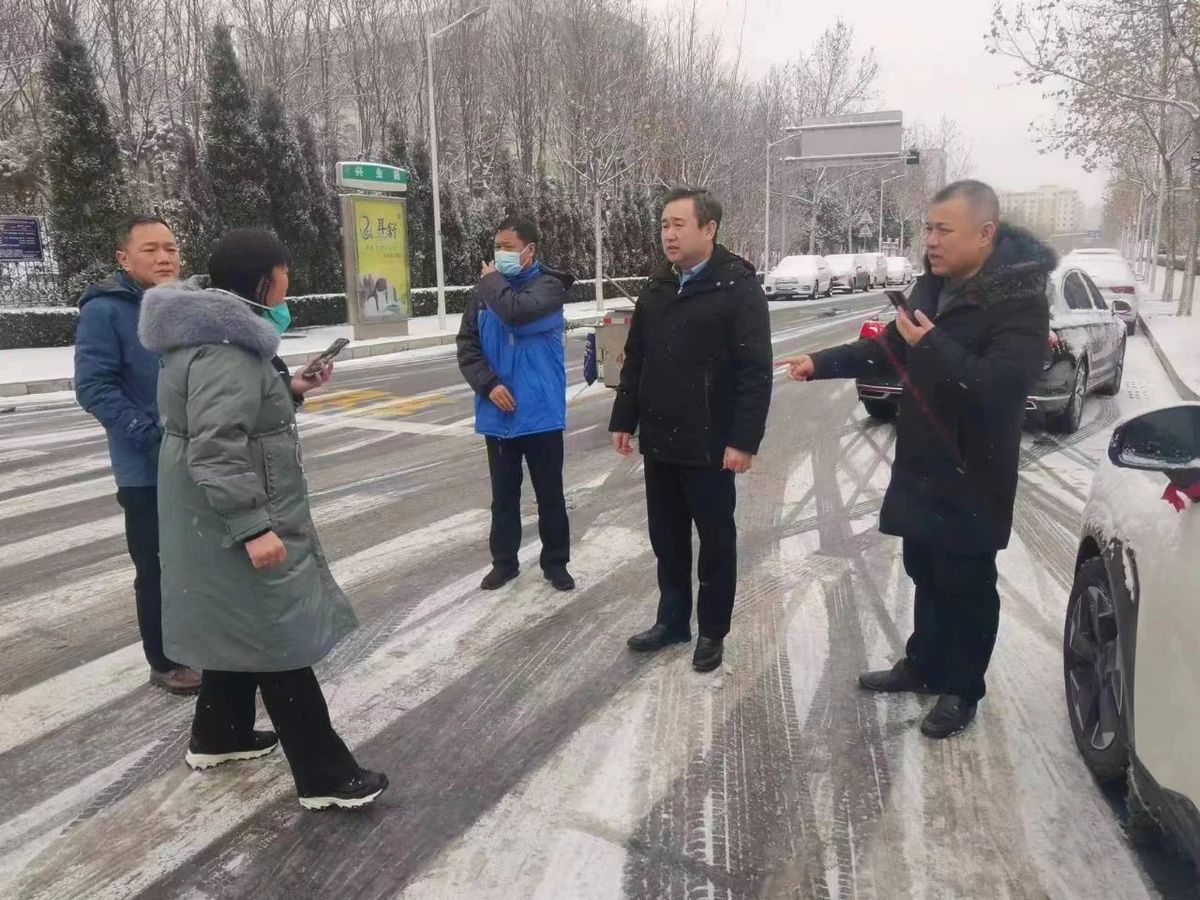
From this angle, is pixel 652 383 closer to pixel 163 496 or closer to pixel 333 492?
pixel 163 496

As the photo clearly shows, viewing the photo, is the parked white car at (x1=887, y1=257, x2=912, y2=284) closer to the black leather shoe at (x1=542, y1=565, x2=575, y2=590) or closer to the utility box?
the utility box

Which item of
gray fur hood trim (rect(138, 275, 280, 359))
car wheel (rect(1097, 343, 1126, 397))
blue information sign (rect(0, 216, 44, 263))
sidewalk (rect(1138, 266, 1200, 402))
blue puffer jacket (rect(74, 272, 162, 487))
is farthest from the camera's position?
blue information sign (rect(0, 216, 44, 263))

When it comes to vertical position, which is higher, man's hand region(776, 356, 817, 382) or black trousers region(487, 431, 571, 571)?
man's hand region(776, 356, 817, 382)

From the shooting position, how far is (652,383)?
3586 millimetres

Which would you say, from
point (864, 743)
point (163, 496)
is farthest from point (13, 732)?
point (864, 743)

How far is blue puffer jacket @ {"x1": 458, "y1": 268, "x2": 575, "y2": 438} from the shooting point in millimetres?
4387

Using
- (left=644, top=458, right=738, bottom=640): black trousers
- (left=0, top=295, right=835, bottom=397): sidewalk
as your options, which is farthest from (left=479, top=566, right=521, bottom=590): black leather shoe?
(left=0, top=295, right=835, bottom=397): sidewalk

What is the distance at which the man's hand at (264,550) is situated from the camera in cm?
240

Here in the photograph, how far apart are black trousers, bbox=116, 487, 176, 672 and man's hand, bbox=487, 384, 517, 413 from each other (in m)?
1.60

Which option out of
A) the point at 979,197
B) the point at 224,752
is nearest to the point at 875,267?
the point at 979,197

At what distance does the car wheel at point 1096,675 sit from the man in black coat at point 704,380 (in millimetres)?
1222

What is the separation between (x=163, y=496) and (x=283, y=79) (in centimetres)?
2916

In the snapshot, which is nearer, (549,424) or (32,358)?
(549,424)

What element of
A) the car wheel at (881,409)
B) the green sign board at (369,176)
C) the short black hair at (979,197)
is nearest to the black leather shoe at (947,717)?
the short black hair at (979,197)
